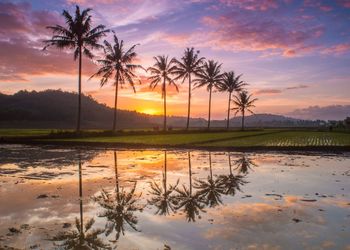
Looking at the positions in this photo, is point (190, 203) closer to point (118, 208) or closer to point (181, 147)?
point (118, 208)

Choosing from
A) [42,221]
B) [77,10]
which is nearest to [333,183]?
[42,221]

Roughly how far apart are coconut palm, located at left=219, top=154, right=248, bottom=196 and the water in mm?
34

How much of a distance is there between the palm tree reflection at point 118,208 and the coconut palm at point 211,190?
192 cm

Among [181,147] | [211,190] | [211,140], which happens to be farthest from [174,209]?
[211,140]

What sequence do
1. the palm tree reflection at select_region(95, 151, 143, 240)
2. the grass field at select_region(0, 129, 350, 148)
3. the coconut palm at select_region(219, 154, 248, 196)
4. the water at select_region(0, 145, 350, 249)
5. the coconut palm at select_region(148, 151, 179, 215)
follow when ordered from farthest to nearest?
1. the grass field at select_region(0, 129, 350, 148)
2. the coconut palm at select_region(219, 154, 248, 196)
3. the coconut palm at select_region(148, 151, 179, 215)
4. the palm tree reflection at select_region(95, 151, 143, 240)
5. the water at select_region(0, 145, 350, 249)

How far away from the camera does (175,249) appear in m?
6.33

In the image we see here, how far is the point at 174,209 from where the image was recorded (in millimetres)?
9203

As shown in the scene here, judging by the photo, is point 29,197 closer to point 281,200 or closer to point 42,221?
point 42,221

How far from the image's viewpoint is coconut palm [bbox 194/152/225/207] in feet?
33.4

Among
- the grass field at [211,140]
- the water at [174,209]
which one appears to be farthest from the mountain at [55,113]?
the water at [174,209]

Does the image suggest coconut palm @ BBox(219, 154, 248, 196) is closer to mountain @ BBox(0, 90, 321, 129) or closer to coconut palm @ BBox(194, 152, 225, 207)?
coconut palm @ BBox(194, 152, 225, 207)

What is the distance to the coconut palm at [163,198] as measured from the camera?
9227 millimetres

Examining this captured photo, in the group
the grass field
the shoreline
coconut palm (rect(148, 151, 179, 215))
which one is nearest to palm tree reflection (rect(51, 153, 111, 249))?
coconut palm (rect(148, 151, 179, 215))

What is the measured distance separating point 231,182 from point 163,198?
3.70 metres
